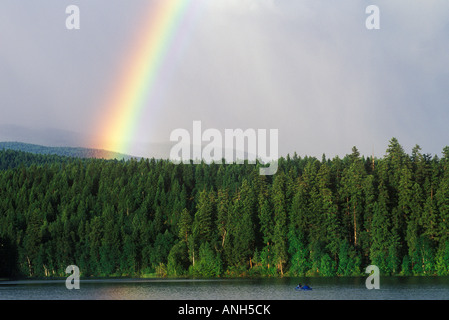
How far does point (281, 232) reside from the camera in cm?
13538

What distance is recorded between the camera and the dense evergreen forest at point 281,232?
127 meters

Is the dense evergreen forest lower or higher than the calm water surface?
higher

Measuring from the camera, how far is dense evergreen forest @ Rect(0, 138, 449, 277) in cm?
12719

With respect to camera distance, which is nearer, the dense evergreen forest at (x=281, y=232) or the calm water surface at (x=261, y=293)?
the calm water surface at (x=261, y=293)

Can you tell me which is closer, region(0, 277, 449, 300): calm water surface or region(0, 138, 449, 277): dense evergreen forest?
region(0, 277, 449, 300): calm water surface

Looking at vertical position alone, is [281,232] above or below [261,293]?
above

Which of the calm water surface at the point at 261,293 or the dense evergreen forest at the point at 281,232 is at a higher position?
the dense evergreen forest at the point at 281,232

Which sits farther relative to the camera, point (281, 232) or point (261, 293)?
point (281, 232)
